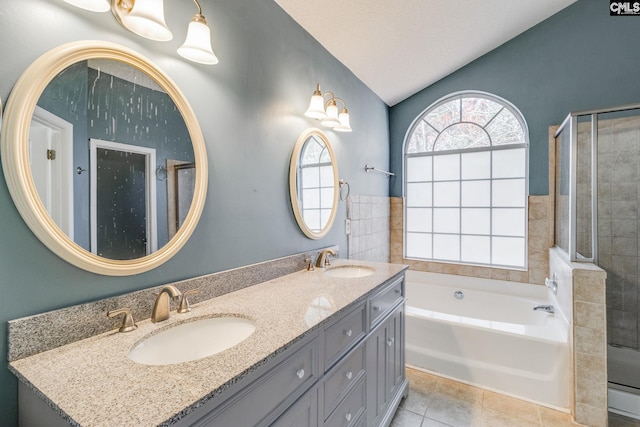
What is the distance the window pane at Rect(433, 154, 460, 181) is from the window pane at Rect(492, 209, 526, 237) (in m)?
0.59

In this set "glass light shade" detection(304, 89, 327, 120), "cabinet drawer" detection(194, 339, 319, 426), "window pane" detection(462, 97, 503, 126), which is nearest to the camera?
"cabinet drawer" detection(194, 339, 319, 426)

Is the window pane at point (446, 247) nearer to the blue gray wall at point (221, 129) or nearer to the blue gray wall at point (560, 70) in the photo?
the blue gray wall at point (560, 70)

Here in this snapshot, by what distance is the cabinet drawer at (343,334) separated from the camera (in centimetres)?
111

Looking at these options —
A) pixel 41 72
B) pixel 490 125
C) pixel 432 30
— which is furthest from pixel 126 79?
pixel 490 125

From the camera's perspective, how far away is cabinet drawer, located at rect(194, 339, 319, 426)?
70 centimetres

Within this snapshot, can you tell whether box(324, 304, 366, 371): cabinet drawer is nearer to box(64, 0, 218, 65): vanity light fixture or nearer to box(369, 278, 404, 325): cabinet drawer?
box(369, 278, 404, 325): cabinet drawer

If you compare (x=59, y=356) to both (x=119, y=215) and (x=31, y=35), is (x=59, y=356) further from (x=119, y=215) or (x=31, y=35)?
(x=31, y=35)

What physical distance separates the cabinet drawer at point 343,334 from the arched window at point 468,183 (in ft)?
7.71

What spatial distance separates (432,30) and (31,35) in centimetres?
249

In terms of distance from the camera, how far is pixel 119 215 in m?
1.01

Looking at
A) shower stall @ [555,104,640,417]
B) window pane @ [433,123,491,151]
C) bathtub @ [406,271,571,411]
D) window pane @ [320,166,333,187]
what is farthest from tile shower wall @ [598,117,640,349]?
window pane @ [320,166,333,187]

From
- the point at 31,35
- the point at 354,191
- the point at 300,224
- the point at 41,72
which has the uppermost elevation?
the point at 31,35
